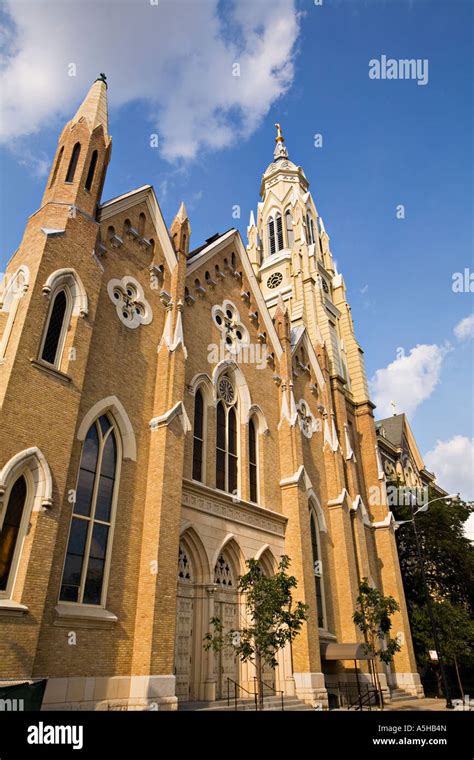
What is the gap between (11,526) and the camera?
10.5 metres

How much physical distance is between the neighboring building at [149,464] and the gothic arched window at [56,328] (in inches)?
1.7

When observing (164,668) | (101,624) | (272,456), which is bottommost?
(164,668)

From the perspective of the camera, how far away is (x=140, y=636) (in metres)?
12.4

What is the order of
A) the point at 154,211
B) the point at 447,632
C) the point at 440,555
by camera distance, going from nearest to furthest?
the point at 154,211 < the point at 447,632 < the point at 440,555

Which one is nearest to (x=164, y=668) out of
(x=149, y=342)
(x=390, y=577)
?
(x=149, y=342)

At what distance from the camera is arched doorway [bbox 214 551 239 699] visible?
→ 1521 centimetres

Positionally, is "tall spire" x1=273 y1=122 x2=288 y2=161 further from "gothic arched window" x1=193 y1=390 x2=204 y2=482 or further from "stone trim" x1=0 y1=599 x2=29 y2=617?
"stone trim" x1=0 y1=599 x2=29 y2=617

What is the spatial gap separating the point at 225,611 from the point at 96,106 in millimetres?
16899

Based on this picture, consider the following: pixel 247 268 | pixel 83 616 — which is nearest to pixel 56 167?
pixel 247 268

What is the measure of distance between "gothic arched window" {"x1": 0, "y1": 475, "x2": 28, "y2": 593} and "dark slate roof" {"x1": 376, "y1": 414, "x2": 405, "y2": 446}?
119ft

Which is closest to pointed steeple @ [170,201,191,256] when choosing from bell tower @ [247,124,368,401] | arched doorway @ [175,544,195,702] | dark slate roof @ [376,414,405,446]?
bell tower @ [247,124,368,401]

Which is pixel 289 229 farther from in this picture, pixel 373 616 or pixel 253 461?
pixel 373 616

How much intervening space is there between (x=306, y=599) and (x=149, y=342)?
10.5m
